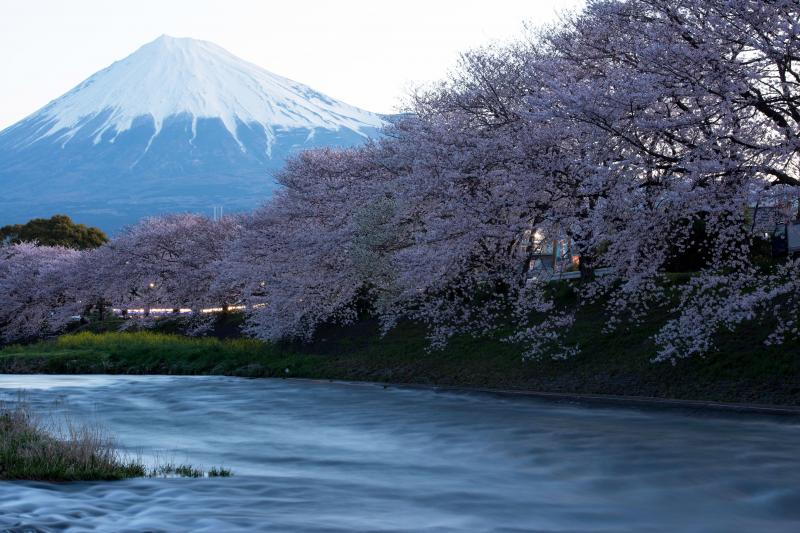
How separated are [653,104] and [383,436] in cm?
941

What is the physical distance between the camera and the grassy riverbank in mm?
23141

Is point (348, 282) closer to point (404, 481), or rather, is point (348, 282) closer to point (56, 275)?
point (404, 481)

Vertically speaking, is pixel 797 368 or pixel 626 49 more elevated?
pixel 626 49

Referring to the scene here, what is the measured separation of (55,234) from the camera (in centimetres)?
9525

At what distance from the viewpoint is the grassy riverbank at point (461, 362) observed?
23.1 metres

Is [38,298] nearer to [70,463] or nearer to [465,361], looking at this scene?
[465,361]

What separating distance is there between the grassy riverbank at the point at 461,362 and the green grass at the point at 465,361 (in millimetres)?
39

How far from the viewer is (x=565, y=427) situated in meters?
20.5

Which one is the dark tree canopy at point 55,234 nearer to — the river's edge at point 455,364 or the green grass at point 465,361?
the green grass at point 465,361

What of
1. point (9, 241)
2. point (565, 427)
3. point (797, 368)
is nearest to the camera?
point (565, 427)

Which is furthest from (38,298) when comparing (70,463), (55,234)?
(70,463)

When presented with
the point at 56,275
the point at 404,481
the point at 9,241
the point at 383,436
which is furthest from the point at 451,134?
the point at 9,241

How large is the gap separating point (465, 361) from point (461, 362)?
183mm

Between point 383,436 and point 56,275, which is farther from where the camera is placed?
point 56,275
